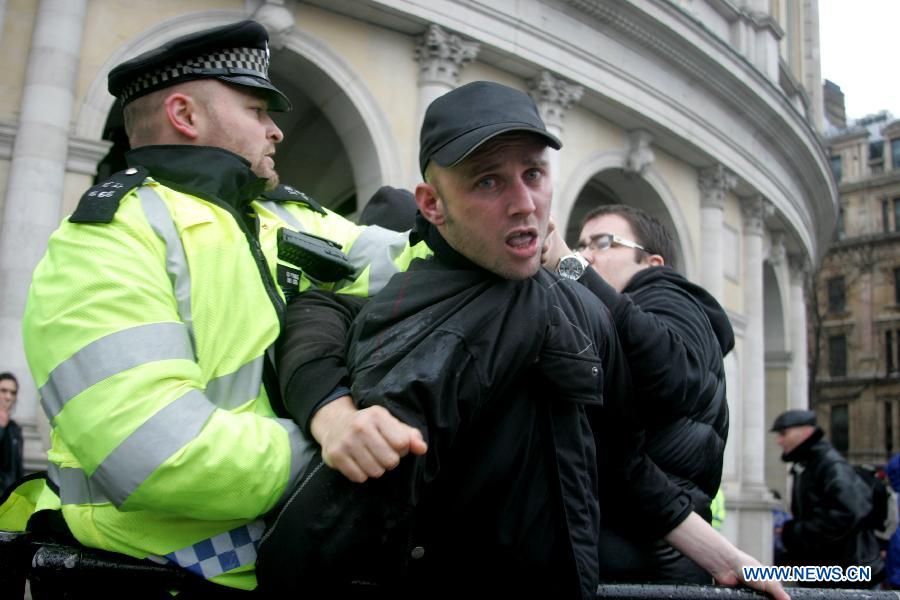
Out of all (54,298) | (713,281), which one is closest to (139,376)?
(54,298)

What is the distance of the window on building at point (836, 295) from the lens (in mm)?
54250

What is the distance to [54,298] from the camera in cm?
159

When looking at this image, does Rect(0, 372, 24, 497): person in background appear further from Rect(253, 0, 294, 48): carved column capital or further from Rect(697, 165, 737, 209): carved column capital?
Rect(697, 165, 737, 209): carved column capital

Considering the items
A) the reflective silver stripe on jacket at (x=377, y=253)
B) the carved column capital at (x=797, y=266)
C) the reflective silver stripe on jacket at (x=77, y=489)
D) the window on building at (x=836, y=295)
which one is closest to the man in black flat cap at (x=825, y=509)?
the reflective silver stripe on jacket at (x=377, y=253)

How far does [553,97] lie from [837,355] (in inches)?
1923

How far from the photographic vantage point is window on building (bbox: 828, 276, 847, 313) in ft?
178

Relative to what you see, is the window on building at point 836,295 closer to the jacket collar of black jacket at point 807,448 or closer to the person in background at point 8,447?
the jacket collar of black jacket at point 807,448

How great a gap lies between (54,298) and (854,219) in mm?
60759

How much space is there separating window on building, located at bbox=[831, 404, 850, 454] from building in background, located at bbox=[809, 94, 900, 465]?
59 mm

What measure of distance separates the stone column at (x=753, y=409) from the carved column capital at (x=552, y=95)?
666 cm

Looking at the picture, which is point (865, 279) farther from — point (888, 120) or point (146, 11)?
point (146, 11)

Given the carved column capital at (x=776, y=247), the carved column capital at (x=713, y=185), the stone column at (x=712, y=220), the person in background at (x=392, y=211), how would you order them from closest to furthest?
the person in background at (x=392, y=211)
the stone column at (x=712, y=220)
the carved column capital at (x=713, y=185)
the carved column capital at (x=776, y=247)

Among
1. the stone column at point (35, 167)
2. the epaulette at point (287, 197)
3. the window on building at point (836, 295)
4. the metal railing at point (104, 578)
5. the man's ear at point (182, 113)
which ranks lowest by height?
the metal railing at point (104, 578)

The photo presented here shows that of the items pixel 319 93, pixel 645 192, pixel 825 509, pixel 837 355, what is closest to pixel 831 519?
pixel 825 509
